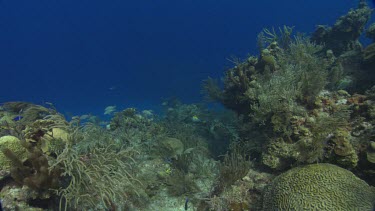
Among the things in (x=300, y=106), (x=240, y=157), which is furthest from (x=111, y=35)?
(x=240, y=157)

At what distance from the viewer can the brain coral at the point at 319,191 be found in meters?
4.64

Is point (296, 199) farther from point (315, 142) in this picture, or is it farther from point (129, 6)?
point (129, 6)

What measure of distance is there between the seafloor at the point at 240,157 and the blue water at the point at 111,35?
5524 cm

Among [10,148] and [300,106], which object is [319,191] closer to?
[300,106]

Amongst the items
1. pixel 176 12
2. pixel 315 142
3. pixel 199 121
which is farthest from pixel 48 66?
pixel 315 142

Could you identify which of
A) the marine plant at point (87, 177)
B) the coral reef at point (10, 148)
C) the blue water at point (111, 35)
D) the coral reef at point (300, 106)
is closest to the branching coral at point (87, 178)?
the marine plant at point (87, 177)

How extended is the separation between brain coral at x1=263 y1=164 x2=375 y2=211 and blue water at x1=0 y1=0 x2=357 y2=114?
59128 millimetres

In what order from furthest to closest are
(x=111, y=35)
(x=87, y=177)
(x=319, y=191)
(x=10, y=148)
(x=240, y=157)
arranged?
1. (x=111, y=35)
2. (x=240, y=157)
3. (x=10, y=148)
4. (x=87, y=177)
5. (x=319, y=191)

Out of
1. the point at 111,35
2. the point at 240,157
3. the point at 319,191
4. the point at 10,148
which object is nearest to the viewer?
the point at 319,191

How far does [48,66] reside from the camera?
11238 cm

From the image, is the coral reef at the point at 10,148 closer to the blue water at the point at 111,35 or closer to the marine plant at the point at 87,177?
the marine plant at the point at 87,177

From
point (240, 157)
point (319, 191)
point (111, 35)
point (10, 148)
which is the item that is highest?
point (111, 35)

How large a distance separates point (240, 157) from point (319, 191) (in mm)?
2092

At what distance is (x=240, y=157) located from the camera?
667 centimetres
